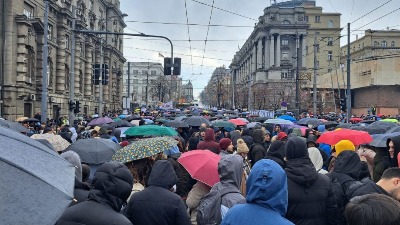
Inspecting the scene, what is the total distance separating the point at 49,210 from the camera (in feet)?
8.49

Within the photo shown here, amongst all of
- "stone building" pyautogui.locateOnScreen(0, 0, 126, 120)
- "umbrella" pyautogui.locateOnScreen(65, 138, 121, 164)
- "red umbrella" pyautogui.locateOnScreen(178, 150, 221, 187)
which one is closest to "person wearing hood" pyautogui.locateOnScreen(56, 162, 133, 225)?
"red umbrella" pyautogui.locateOnScreen(178, 150, 221, 187)

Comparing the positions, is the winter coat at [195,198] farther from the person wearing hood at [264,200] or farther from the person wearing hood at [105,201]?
the person wearing hood at [264,200]

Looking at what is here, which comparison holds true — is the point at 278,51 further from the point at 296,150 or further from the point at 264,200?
the point at 264,200

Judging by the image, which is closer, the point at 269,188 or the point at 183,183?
the point at 269,188

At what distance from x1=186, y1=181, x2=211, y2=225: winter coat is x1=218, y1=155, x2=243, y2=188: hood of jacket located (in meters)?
0.77

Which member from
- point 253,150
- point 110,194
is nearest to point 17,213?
point 110,194

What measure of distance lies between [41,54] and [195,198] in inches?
1204

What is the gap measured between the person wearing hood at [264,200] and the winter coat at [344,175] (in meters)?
2.04

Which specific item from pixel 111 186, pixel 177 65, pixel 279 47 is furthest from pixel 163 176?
pixel 279 47

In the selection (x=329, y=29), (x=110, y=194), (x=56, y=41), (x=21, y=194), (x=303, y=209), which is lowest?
(x=303, y=209)

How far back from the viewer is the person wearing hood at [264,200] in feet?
10.8

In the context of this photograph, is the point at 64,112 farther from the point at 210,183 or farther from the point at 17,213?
the point at 17,213

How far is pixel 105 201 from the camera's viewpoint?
3760 mm

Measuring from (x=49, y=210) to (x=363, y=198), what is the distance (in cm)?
174
